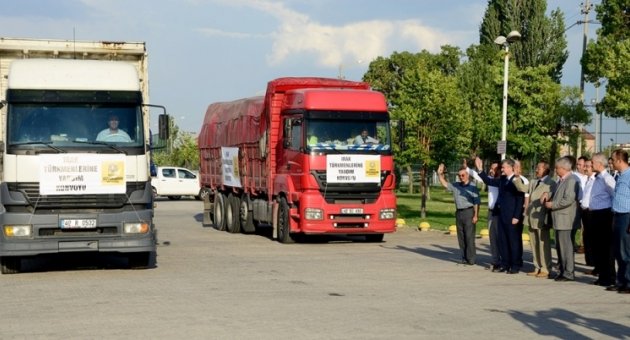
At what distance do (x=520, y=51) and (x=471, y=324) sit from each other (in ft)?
183

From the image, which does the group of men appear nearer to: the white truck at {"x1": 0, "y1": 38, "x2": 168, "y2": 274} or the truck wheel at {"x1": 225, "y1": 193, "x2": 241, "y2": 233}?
the white truck at {"x1": 0, "y1": 38, "x2": 168, "y2": 274}

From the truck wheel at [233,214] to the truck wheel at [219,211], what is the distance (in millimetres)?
596

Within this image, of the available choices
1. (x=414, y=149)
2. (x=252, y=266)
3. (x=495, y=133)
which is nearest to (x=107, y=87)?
(x=252, y=266)

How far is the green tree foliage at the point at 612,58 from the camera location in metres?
41.8

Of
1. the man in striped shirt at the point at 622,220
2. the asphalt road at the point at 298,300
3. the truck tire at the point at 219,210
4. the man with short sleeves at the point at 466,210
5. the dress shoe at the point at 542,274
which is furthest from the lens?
the truck tire at the point at 219,210

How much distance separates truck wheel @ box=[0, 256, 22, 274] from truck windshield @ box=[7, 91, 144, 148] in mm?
2182

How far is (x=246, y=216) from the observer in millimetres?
27844

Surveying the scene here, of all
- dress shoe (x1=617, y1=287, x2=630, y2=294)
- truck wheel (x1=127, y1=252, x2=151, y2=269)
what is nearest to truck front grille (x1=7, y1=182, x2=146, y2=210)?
truck wheel (x1=127, y1=252, x2=151, y2=269)

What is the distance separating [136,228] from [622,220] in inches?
295

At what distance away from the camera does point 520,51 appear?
6525 cm

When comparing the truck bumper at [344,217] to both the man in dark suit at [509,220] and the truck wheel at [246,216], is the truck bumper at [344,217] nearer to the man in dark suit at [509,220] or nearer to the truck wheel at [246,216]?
the truck wheel at [246,216]

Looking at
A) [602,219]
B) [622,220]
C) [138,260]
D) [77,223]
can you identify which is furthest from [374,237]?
[622,220]

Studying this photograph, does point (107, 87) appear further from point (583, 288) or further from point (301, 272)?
point (583, 288)

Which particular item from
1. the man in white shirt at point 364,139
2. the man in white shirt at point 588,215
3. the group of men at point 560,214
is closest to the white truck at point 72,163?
the group of men at point 560,214
